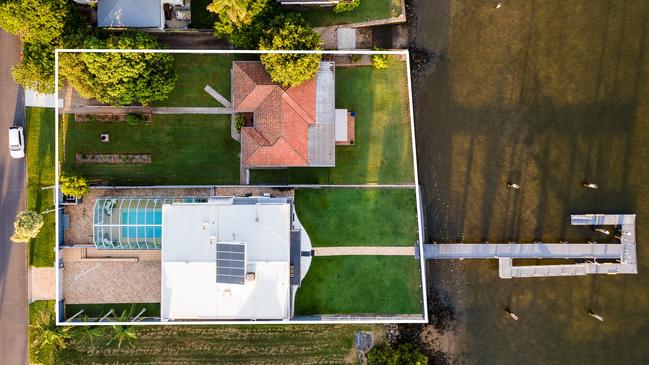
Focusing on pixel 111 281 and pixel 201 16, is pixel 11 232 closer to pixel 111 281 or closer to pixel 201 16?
pixel 111 281

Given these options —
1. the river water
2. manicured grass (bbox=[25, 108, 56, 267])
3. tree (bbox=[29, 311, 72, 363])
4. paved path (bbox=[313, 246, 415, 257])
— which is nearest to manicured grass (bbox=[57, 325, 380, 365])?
tree (bbox=[29, 311, 72, 363])

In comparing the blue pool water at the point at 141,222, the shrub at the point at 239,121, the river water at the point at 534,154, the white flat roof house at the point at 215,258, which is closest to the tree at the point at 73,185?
the blue pool water at the point at 141,222

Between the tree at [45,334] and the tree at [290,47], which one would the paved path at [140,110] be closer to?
the tree at [290,47]

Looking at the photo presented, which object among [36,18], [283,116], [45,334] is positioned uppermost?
[36,18]

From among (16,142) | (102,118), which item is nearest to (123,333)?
(102,118)

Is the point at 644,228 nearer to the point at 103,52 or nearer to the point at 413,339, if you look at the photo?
the point at 413,339

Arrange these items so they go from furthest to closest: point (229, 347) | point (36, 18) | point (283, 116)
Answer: point (229, 347) < point (283, 116) < point (36, 18)

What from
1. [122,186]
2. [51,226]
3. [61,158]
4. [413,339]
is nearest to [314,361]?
[413,339]
